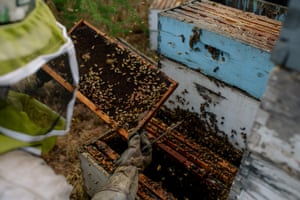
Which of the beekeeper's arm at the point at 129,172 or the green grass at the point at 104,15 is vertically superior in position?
the beekeeper's arm at the point at 129,172

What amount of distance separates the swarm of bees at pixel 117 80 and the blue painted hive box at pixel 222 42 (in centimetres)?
24

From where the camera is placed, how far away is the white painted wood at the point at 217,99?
2.19 metres

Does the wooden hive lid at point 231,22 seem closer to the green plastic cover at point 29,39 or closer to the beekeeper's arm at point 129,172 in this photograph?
the beekeeper's arm at point 129,172

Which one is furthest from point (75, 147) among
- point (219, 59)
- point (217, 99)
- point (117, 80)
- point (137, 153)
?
point (219, 59)

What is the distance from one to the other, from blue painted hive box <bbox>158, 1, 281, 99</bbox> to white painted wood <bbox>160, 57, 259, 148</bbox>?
0.06m

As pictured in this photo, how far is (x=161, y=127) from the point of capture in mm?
2510

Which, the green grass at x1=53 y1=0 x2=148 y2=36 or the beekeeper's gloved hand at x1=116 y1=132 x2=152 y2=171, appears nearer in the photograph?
the beekeeper's gloved hand at x1=116 y1=132 x2=152 y2=171

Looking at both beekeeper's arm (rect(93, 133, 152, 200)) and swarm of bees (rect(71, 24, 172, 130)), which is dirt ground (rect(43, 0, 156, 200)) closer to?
swarm of bees (rect(71, 24, 172, 130))

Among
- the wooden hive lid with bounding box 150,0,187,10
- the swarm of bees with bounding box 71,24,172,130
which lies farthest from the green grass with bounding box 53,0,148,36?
the swarm of bees with bounding box 71,24,172,130

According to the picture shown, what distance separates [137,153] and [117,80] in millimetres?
737

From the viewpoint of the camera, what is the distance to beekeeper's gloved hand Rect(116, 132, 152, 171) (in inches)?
75.9

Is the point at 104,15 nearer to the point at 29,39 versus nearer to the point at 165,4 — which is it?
the point at 165,4

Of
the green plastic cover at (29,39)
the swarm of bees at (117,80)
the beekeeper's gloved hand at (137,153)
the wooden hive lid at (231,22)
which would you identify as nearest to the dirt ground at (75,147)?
the swarm of bees at (117,80)

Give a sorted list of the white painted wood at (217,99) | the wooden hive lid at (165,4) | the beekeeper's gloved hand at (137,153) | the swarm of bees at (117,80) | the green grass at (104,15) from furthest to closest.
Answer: the wooden hive lid at (165,4) < the green grass at (104,15) < the swarm of bees at (117,80) < the white painted wood at (217,99) < the beekeeper's gloved hand at (137,153)
